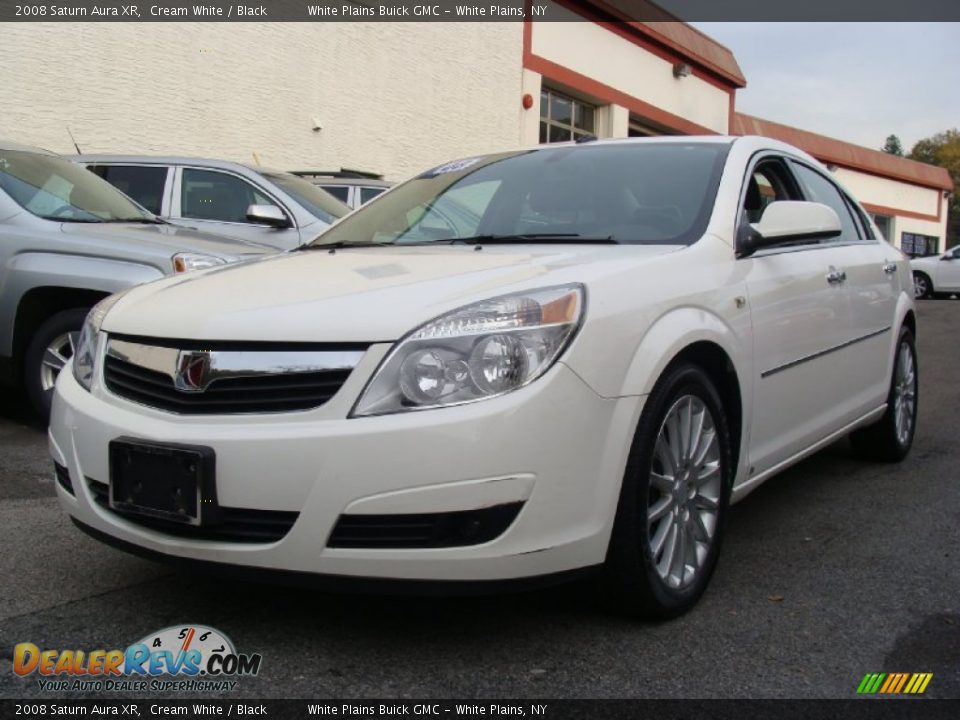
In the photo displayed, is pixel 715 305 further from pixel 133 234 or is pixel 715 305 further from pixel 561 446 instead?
pixel 133 234

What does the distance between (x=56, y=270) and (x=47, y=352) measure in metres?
0.45

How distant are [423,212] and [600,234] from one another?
0.85m

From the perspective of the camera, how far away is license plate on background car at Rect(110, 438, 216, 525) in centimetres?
246

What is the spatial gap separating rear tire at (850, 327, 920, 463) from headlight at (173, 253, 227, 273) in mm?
3554

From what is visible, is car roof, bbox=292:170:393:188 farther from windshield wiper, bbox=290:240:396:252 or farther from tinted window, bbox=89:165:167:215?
windshield wiper, bbox=290:240:396:252

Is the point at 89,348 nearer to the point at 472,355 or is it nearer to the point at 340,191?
the point at 472,355

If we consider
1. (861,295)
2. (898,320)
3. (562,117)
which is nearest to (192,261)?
(861,295)

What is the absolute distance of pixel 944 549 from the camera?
3.72 meters

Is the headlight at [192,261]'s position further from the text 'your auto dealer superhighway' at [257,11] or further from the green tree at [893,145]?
the green tree at [893,145]

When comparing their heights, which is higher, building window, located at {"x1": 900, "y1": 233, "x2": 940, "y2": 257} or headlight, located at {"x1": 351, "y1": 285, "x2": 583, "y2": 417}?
building window, located at {"x1": 900, "y1": 233, "x2": 940, "y2": 257}

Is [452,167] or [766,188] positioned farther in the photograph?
[452,167]

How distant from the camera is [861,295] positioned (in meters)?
4.44

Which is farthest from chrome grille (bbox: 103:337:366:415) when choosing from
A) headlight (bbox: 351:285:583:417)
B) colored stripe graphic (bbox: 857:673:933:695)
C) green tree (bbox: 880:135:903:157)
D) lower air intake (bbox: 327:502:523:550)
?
green tree (bbox: 880:135:903:157)

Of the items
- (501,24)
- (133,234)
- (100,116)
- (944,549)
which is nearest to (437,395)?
(944,549)
